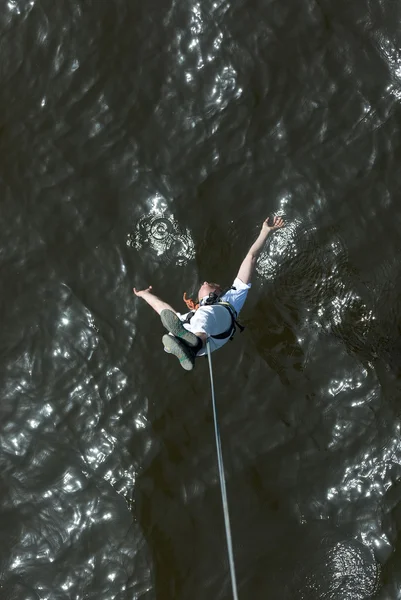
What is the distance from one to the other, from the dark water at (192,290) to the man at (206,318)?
972 mm

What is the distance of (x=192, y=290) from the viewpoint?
884 cm

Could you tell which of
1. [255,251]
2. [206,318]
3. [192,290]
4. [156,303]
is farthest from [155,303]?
[255,251]

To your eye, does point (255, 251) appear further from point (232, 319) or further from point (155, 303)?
point (155, 303)

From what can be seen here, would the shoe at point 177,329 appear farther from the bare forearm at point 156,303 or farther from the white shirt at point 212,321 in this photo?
the bare forearm at point 156,303

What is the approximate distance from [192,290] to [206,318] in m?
1.53

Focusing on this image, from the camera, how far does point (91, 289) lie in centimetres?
896

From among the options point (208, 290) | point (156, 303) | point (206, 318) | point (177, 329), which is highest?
point (156, 303)

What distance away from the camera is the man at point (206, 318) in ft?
22.9

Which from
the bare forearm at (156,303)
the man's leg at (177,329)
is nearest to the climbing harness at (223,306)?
the bare forearm at (156,303)

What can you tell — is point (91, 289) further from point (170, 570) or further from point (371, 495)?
point (371, 495)

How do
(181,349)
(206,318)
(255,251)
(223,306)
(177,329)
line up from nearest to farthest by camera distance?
(181,349), (177,329), (206,318), (223,306), (255,251)

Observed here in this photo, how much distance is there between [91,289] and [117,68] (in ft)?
10.9

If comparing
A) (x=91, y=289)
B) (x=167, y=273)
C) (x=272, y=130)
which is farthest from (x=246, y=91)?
(x=91, y=289)

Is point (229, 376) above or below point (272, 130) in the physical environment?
below
